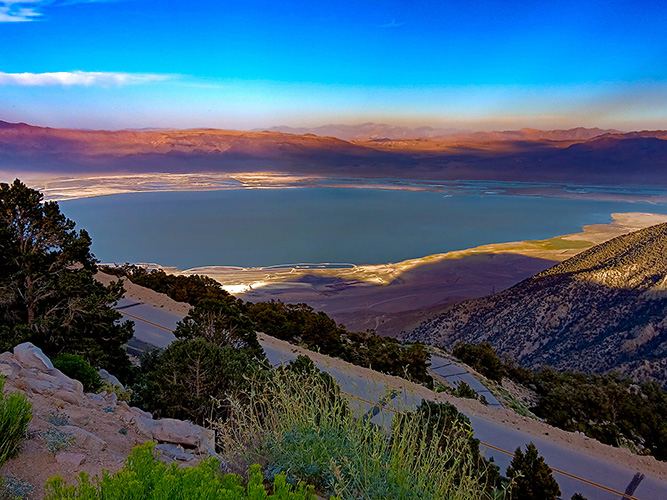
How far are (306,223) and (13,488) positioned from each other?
55.2 m

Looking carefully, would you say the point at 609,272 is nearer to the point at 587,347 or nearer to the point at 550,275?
the point at 550,275

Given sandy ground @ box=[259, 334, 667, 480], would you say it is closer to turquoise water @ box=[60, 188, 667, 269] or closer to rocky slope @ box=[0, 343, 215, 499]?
rocky slope @ box=[0, 343, 215, 499]

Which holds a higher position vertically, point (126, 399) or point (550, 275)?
point (126, 399)

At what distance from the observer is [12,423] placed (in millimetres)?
2717

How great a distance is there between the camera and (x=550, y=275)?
32938 millimetres

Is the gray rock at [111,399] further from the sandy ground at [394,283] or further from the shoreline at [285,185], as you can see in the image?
the shoreline at [285,185]

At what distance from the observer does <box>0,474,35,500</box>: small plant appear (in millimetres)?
2324

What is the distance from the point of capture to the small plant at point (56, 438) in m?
3.09

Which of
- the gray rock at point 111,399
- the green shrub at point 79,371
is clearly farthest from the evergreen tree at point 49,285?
the gray rock at point 111,399

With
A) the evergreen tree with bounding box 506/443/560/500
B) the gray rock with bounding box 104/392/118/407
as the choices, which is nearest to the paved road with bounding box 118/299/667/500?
the evergreen tree with bounding box 506/443/560/500

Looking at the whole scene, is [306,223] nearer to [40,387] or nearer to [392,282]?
[392,282]

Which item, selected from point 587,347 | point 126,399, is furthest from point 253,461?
point 587,347

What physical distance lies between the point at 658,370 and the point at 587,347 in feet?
14.5

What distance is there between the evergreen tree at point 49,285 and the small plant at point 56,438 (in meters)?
5.06
